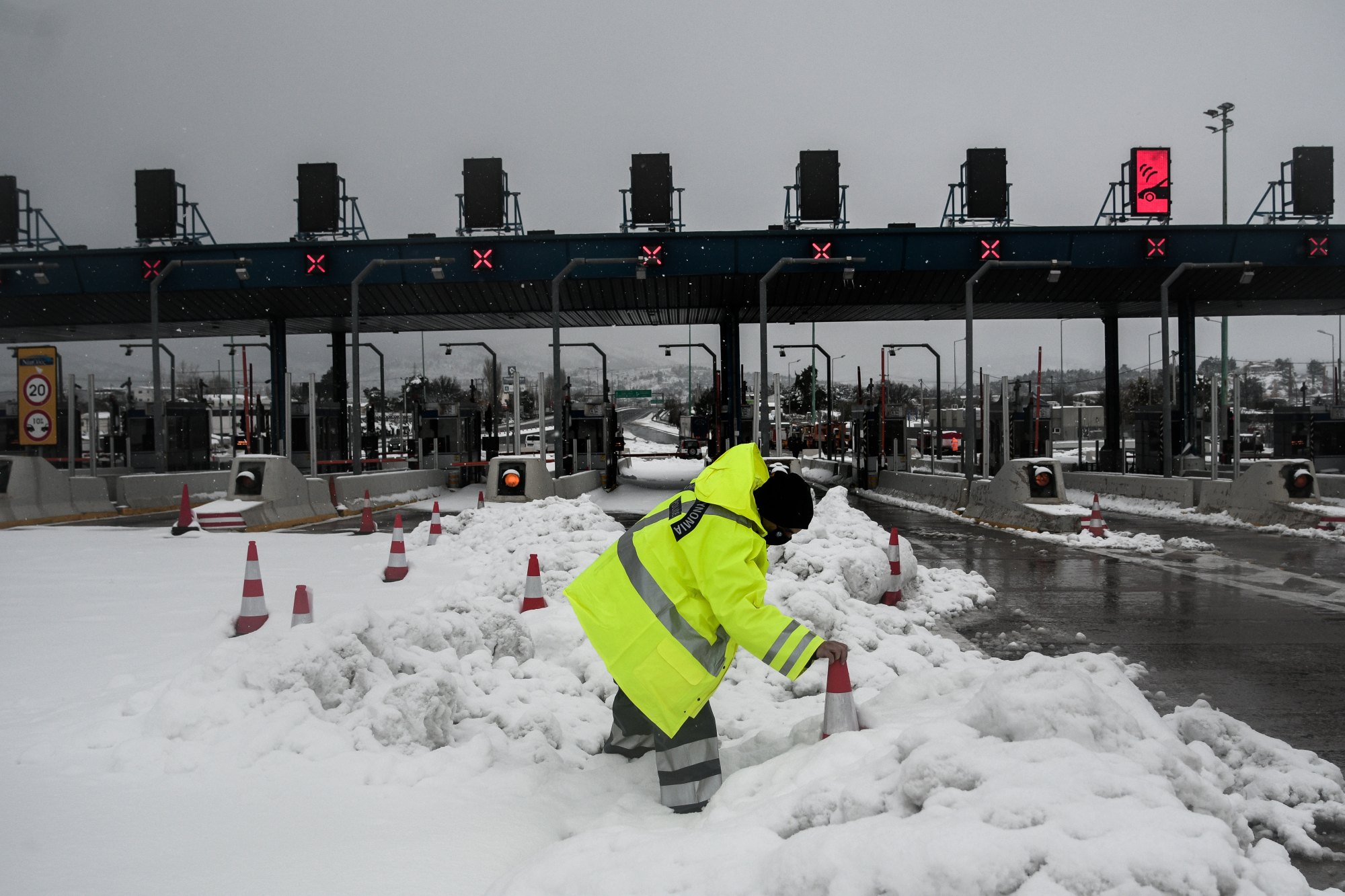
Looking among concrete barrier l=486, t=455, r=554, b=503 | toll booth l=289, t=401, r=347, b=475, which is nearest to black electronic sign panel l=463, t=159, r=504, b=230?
concrete barrier l=486, t=455, r=554, b=503

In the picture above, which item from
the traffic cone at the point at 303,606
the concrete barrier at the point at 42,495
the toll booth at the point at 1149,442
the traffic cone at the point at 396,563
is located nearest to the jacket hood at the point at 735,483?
the traffic cone at the point at 303,606

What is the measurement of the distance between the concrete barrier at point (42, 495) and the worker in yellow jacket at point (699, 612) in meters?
18.4

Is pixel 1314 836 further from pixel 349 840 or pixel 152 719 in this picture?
pixel 152 719

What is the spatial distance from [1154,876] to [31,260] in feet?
112

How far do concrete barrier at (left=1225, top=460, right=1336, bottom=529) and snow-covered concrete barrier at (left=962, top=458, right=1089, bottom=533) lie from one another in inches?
123

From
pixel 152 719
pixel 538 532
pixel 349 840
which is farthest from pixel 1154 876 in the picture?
pixel 538 532

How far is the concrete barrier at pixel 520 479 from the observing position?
2095 cm

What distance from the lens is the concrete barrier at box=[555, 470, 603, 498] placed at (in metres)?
25.5

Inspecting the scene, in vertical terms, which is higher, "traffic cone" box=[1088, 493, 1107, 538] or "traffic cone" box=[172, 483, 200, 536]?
"traffic cone" box=[172, 483, 200, 536]

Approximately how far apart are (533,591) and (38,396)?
18.0 meters

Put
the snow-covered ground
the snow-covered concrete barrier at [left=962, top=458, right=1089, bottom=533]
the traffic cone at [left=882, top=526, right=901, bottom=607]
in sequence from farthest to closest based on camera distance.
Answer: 1. the snow-covered concrete barrier at [left=962, top=458, right=1089, bottom=533]
2. the traffic cone at [left=882, top=526, right=901, bottom=607]
3. the snow-covered ground

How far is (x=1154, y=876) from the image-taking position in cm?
255

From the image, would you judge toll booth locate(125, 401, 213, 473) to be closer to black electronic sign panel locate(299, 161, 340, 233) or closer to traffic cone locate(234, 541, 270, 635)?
black electronic sign panel locate(299, 161, 340, 233)

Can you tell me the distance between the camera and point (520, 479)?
21094 mm
